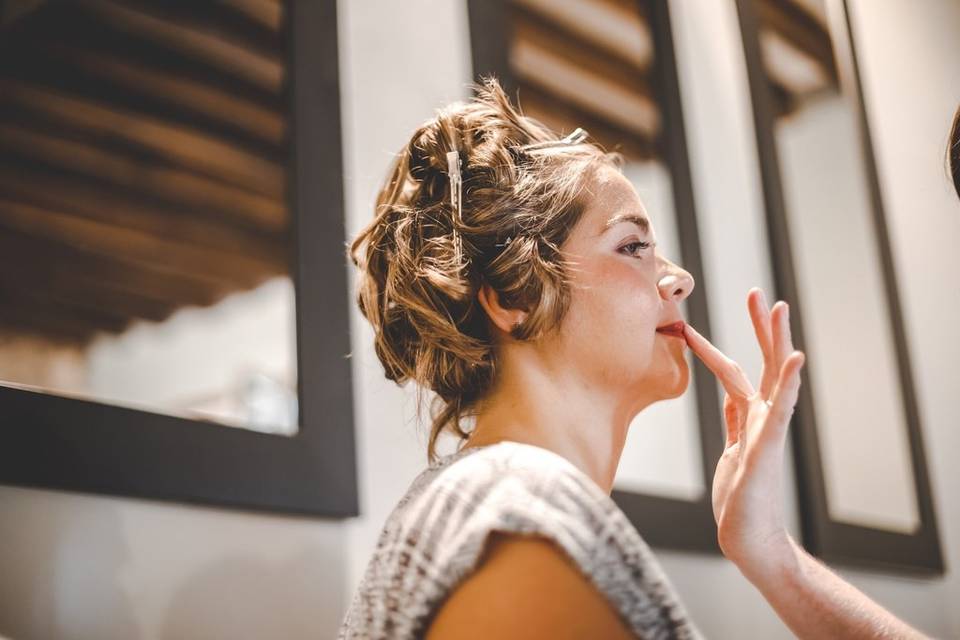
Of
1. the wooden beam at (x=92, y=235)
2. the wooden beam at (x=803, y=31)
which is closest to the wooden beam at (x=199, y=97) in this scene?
the wooden beam at (x=92, y=235)

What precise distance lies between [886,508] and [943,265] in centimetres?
79

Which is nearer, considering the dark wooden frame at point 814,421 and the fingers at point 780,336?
the fingers at point 780,336

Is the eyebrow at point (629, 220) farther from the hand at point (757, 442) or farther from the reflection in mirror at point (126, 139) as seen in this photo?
the reflection in mirror at point (126, 139)

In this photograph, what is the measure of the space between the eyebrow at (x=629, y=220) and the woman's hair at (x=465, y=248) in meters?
0.04

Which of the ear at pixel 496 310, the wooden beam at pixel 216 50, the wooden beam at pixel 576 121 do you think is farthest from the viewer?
the wooden beam at pixel 576 121

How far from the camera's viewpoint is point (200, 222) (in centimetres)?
253

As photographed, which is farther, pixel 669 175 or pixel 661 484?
pixel 661 484

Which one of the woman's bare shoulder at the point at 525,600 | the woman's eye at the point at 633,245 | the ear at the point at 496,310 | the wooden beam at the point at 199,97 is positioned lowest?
the woman's bare shoulder at the point at 525,600

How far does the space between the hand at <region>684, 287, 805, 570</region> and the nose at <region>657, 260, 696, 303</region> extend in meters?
0.05

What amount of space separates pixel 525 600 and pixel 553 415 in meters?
0.36

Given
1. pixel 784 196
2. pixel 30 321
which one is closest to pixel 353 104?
pixel 30 321

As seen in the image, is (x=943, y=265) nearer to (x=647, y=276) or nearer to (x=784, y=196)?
→ (x=784, y=196)

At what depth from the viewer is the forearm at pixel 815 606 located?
137 centimetres

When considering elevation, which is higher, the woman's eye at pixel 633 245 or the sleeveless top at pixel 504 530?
the woman's eye at pixel 633 245
